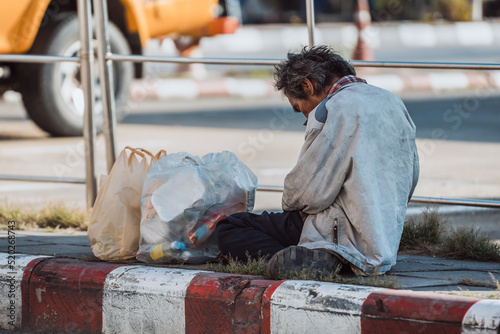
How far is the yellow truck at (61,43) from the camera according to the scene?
253 inches

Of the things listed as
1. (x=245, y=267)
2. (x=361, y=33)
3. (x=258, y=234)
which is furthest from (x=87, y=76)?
(x=361, y=33)

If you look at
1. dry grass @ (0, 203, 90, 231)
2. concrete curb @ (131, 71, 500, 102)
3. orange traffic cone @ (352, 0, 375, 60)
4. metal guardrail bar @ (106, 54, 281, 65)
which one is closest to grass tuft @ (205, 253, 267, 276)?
metal guardrail bar @ (106, 54, 281, 65)

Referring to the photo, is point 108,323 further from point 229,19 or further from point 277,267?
point 229,19

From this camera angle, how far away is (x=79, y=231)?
393cm

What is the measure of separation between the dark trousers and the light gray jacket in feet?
0.48

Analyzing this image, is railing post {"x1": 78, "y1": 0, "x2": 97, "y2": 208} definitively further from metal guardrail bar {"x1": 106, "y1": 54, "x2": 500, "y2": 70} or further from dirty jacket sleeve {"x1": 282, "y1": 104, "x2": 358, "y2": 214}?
dirty jacket sleeve {"x1": 282, "y1": 104, "x2": 358, "y2": 214}

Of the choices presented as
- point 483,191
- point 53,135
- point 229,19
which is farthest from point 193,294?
point 229,19

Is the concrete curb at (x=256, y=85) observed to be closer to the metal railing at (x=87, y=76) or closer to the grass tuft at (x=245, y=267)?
the metal railing at (x=87, y=76)

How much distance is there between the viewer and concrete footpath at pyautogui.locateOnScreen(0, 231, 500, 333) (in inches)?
93.3

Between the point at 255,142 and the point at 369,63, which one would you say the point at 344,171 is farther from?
the point at 255,142

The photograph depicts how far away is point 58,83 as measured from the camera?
6746mm

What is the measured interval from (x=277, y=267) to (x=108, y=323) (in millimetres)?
597

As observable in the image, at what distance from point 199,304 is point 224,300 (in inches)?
3.5

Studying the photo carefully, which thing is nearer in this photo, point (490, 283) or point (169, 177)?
point (490, 283)
